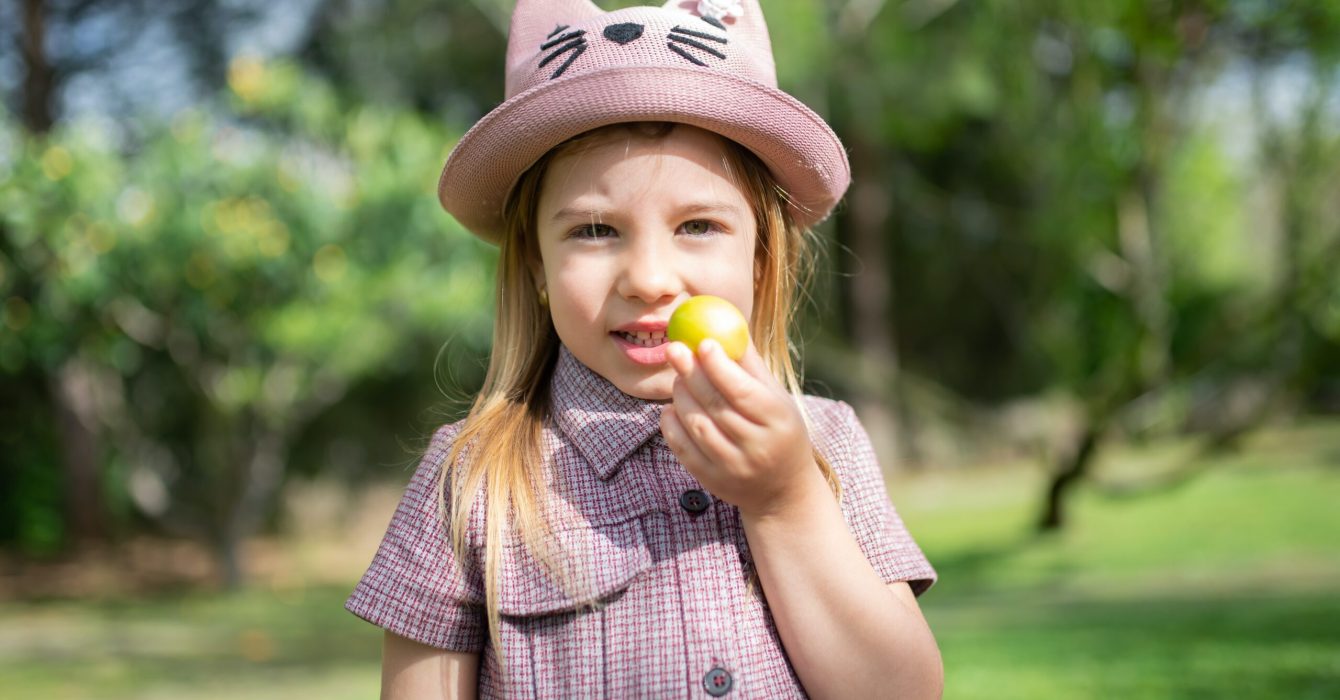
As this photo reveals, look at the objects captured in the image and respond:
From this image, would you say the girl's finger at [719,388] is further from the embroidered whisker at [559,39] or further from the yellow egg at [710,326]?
the embroidered whisker at [559,39]

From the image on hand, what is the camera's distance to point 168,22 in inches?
477

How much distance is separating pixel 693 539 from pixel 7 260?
7.93m

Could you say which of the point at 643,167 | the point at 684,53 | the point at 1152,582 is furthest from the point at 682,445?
the point at 1152,582

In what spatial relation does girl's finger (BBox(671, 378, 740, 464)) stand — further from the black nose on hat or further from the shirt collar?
the black nose on hat

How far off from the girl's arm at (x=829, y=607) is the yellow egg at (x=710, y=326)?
20 centimetres

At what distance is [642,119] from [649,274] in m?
0.21

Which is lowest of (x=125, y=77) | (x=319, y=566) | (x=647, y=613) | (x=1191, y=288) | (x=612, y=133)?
(x=647, y=613)

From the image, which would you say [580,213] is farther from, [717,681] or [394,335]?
[394,335]

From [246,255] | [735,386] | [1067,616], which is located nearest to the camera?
[735,386]

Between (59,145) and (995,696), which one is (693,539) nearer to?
(995,696)

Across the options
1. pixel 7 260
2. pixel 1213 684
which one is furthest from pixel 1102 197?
pixel 7 260

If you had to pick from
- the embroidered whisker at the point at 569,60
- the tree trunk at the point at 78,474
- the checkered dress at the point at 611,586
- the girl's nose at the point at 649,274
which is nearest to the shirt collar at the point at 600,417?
the checkered dress at the point at 611,586

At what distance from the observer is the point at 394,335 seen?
8.77 metres

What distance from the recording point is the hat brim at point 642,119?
65.7 inches
